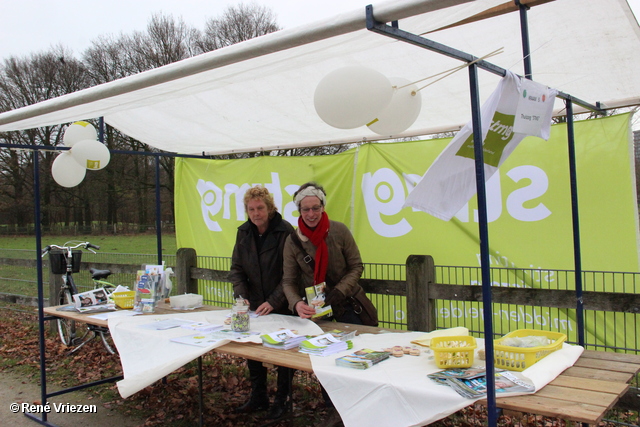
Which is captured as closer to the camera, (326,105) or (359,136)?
(326,105)

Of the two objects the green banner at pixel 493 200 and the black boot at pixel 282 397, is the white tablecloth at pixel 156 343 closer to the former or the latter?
the black boot at pixel 282 397

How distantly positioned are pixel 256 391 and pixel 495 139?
9.04 feet

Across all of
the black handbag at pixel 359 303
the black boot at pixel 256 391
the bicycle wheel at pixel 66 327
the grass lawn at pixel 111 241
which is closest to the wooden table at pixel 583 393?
the black handbag at pixel 359 303

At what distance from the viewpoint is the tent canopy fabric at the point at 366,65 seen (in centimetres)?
240

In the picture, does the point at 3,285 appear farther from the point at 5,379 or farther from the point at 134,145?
the point at 134,145

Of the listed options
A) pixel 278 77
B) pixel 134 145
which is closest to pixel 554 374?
pixel 278 77

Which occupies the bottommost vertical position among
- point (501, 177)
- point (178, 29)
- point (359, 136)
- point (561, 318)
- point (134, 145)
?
point (561, 318)

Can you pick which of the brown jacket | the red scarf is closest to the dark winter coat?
the brown jacket

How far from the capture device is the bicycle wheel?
602 centimetres

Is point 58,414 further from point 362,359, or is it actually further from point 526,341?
point 526,341

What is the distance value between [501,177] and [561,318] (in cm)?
129

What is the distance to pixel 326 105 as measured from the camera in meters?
2.48

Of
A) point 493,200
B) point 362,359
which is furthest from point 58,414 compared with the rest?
point 493,200

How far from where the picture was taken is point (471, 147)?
2314mm
